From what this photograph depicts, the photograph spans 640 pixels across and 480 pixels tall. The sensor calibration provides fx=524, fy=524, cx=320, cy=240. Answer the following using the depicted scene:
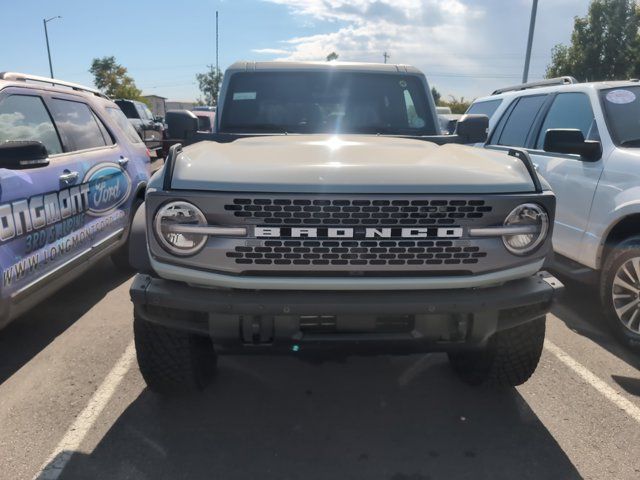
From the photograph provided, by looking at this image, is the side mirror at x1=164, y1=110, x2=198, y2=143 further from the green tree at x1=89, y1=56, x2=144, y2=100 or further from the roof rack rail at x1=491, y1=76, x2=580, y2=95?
the green tree at x1=89, y1=56, x2=144, y2=100

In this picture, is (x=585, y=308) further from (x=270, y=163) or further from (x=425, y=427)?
(x=270, y=163)

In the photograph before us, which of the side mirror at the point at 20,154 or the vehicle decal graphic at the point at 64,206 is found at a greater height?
the side mirror at the point at 20,154

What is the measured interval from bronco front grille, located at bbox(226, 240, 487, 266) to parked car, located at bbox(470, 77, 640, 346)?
222 cm

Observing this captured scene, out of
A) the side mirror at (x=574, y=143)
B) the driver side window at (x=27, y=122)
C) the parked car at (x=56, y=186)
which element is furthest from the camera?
the side mirror at (x=574, y=143)

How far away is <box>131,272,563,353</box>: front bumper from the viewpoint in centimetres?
236

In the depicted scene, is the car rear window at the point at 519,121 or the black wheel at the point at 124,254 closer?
the black wheel at the point at 124,254

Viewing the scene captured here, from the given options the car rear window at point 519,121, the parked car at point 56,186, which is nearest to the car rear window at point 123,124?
the parked car at point 56,186

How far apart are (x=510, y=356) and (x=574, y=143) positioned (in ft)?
7.23

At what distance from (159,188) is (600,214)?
349 cm

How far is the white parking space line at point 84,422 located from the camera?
256cm

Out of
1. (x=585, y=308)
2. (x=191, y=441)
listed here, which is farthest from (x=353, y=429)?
(x=585, y=308)

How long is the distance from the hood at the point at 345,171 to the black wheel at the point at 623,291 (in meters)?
1.68

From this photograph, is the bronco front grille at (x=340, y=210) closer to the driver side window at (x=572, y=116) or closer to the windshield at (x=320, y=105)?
the windshield at (x=320, y=105)

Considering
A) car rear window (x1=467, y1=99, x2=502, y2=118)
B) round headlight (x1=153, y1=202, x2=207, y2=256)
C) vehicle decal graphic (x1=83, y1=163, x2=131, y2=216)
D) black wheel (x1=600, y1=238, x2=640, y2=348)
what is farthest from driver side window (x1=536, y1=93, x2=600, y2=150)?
vehicle decal graphic (x1=83, y1=163, x2=131, y2=216)
